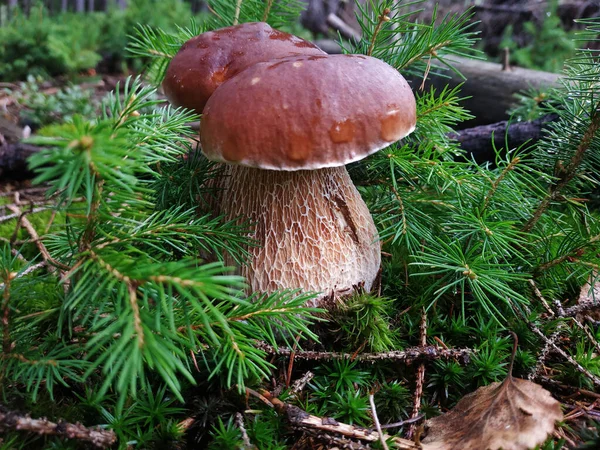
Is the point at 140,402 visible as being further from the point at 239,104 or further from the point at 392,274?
the point at 392,274

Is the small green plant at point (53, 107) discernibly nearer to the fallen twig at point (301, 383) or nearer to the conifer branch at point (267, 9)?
the conifer branch at point (267, 9)

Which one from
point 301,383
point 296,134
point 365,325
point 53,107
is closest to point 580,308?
point 365,325

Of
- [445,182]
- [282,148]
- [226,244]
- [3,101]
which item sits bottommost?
[3,101]

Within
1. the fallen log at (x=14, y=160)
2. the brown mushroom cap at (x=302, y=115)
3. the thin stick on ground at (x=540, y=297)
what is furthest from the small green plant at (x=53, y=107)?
the thin stick on ground at (x=540, y=297)

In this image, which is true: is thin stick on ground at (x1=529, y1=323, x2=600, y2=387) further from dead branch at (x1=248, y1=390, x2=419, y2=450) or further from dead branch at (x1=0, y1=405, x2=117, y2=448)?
dead branch at (x1=0, y1=405, x2=117, y2=448)

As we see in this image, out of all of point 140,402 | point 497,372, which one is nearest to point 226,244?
point 140,402

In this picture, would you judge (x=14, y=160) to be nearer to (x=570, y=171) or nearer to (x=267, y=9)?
(x=267, y=9)
